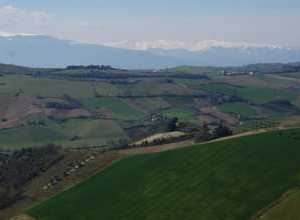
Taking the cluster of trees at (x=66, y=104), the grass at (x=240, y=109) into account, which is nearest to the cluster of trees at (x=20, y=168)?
the cluster of trees at (x=66, y=104)

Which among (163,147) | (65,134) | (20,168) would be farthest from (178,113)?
(20,168)

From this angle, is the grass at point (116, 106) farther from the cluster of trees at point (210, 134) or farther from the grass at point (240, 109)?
the cluster of trees at point (210, 134)

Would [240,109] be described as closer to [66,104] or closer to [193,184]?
[66,104]

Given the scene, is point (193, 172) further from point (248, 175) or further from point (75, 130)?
point (75, 130)

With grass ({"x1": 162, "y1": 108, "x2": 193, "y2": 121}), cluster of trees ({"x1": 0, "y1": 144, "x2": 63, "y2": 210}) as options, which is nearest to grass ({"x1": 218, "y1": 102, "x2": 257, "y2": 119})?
grass ({"x1": 162, "y1": 108, "x2": 193, "y2": 121})

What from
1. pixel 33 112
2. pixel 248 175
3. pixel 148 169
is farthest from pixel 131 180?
pixel 33 112

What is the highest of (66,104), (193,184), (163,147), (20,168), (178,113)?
(163,147)

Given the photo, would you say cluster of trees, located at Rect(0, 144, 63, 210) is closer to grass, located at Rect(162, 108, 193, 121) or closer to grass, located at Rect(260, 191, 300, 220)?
grass, located at Rect(260, 191, 300, 220)
